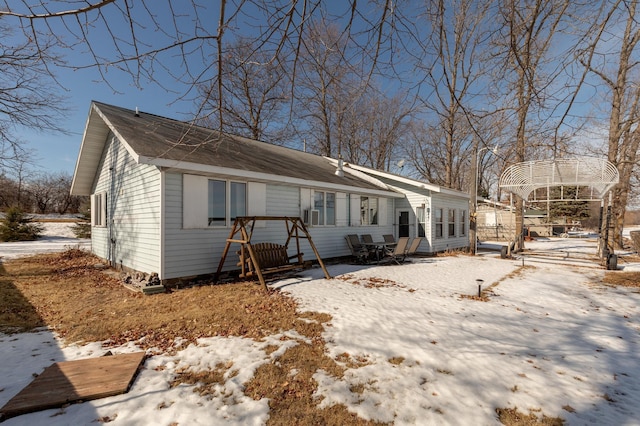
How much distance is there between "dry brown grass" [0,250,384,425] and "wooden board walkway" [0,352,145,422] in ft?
1.71

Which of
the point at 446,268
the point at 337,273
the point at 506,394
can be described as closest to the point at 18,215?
the point at 337,273

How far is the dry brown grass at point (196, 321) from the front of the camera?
2.90 metres

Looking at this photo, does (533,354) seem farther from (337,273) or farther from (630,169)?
(630,169)

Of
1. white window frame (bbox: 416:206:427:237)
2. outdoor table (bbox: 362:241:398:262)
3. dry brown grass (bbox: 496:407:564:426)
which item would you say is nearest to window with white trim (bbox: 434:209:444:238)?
white window frame (bbox: 416:206:427:237)

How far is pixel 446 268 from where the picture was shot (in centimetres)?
1000

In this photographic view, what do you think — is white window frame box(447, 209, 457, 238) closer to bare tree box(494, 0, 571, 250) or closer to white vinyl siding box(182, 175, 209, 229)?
bare tree box(494, 0, 571, 250)

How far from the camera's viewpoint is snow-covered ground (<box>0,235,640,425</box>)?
263 centimetres

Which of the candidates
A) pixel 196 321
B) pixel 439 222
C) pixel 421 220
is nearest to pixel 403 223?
pixel 421 220

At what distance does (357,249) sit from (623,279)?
7.78 metres

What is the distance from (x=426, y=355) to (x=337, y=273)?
17.6 ft

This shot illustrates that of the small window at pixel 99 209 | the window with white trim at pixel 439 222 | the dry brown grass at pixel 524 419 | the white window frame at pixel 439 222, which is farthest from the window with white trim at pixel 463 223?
the small window at pixel 99 209

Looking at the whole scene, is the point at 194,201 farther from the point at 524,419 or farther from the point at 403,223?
the point at 403,223

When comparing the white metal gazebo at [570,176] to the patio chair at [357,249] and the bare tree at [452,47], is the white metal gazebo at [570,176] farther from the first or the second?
the bare tree at [452,47]

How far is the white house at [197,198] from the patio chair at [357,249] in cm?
35
